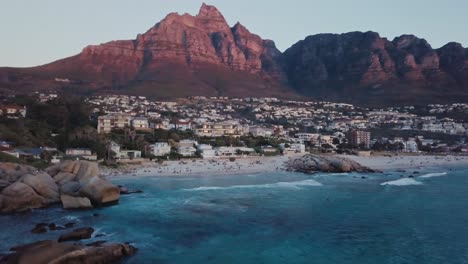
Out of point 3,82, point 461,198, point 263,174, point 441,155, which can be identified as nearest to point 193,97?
point 3,82

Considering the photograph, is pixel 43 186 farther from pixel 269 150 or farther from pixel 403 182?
pixel 269 150

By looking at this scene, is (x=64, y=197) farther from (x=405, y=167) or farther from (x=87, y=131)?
(x=405, y=167)

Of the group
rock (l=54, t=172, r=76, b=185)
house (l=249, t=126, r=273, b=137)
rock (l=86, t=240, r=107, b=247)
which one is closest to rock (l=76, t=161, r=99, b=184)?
rock (l=54, t=172, r=76, b=185)

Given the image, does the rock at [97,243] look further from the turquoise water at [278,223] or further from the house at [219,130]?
Answer: the house at [219,130]

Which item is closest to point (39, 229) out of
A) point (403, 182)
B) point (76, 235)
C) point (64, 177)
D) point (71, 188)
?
point (76, 235)

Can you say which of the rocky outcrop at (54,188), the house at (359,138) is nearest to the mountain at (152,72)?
the house at (359,138)
